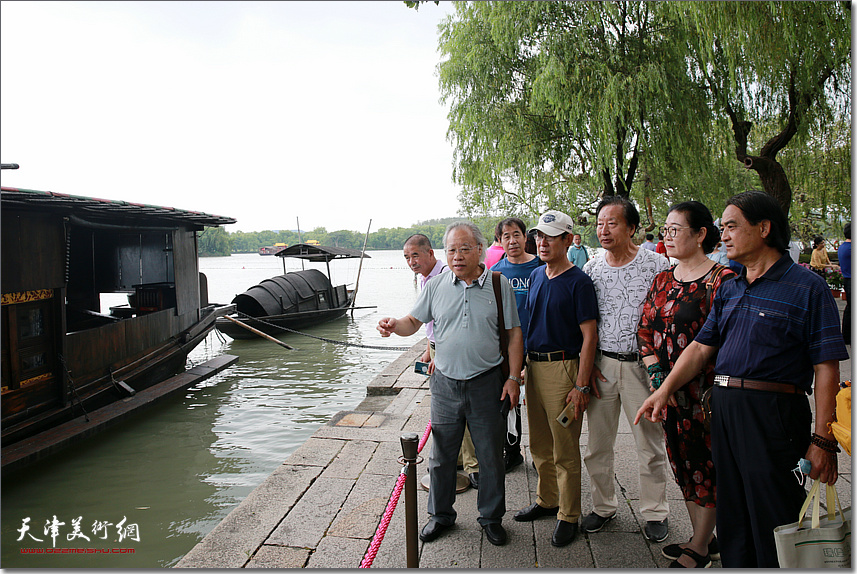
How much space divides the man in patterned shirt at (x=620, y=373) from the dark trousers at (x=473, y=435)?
532 millimetres

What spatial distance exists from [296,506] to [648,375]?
8.07 feet

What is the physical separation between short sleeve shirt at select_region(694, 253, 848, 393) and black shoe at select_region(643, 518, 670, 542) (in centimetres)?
114

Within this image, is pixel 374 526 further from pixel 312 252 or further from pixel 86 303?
pixel 312 252

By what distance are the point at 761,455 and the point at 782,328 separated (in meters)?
0.52

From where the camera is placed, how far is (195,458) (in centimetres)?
688

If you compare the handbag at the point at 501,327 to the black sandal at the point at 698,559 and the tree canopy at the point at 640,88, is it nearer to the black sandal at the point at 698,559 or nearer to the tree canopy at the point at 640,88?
the black sandal at the point at 698,559

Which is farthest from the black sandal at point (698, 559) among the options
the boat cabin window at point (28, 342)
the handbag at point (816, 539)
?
the boat cabin window at point (28, 342)

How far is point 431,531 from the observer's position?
3080 millimetres

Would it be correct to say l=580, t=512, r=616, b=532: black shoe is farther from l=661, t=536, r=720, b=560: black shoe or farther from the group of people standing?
l=661, t=536, r=720, b=560: black shoe

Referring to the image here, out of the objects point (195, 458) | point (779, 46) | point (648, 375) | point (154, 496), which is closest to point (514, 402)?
point (648, 375)

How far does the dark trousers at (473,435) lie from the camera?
2.99 metres

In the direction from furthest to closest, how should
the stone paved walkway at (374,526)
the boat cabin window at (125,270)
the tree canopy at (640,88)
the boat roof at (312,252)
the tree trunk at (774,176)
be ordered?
1. the boat roof at (312,252)
2. the boat cabin window at (125,270)
3. the tree trunk at (774,176)
4. the tree canopy at (640,88)
5. the stone paved walkway at (374,526)
